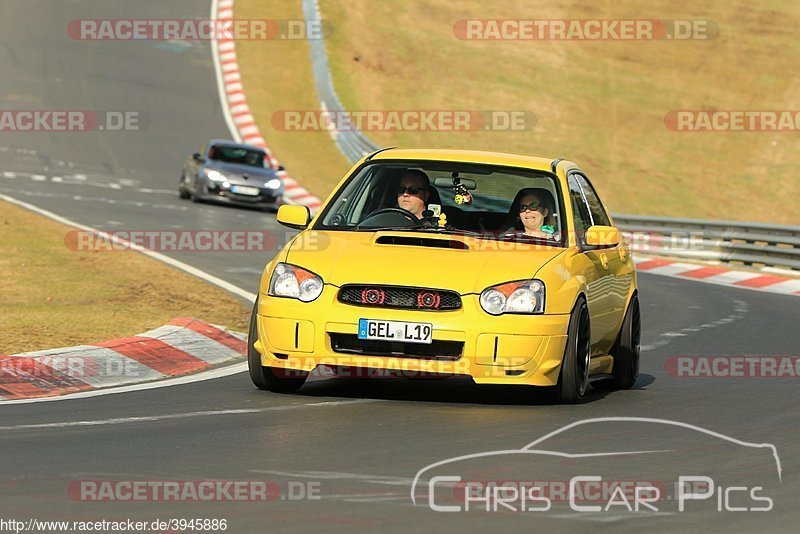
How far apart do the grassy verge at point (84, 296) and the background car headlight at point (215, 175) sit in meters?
9.06

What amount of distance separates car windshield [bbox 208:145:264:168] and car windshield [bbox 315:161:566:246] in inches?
726

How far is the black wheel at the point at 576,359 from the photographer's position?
9.73m

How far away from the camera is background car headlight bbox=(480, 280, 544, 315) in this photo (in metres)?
9.46

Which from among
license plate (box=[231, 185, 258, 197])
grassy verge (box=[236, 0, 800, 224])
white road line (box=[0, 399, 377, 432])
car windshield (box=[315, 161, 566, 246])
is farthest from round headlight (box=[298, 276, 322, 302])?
grassy verge (box=[236, 0, 800, 224])

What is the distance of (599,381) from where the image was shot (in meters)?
11.9

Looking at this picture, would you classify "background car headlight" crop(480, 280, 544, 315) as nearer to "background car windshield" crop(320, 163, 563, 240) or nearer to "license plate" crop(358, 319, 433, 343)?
"license plate" crop(358, 319, 433, 343)

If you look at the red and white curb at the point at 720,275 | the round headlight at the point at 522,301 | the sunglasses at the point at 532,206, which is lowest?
the red and white curb at the point at 720,275

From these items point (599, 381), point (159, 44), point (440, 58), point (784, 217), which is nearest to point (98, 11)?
point (159, 44)

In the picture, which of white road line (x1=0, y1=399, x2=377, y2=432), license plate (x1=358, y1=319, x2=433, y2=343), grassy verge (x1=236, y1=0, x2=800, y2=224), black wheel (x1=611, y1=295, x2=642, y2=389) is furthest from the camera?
A: grassy verge (x1=236, y1=0, x2=800, y2=224)

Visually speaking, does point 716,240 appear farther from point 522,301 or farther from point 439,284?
point 439,284

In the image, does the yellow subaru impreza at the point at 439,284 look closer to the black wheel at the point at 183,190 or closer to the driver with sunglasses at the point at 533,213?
the driver with sunglasses at the point at 533,213

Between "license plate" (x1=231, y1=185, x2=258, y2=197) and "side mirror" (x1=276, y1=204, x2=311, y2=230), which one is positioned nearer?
"side mirror" (x1=276, y1=204, x2=311, y2=230)

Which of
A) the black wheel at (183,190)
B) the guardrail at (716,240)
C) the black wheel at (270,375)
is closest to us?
the black wheel at (270,375)

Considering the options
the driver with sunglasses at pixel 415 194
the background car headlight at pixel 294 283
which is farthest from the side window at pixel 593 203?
the background car headlight at pixel 294 283
